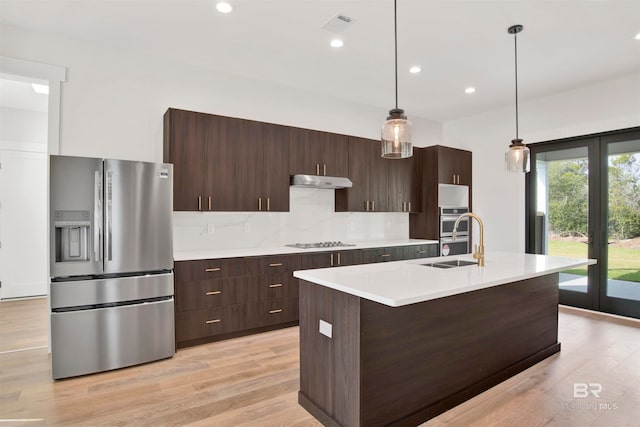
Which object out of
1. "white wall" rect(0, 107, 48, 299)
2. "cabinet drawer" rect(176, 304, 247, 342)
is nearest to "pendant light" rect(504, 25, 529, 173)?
"cabinet drawer" rect(176, 304, 247, 342)

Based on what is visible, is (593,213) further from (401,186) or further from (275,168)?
(275,168)

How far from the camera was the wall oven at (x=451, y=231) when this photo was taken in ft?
17.8

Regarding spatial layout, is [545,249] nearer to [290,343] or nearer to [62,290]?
[290,343]

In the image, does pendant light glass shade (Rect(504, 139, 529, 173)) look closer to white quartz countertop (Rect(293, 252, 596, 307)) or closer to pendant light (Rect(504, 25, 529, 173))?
pendant light (Rect(504, 25, 529, 173))

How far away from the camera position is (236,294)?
11.8ft

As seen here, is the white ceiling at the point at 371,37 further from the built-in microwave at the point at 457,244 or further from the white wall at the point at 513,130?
the built-in microwave at the point at 457,244

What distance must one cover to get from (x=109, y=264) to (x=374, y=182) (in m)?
3.39

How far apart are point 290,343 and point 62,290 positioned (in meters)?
1.98

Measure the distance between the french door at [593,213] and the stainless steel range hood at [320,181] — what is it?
285 cm

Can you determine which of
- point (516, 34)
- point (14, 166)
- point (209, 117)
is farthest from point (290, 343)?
point (14, 166)

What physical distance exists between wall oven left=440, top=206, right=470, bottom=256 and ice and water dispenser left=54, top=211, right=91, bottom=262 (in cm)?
447

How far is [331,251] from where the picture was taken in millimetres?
4211

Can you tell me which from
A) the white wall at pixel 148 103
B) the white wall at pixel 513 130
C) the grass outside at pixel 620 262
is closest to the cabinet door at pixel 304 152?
the white wall at pixel 148 103

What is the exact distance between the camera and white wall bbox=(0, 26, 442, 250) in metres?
3.35
